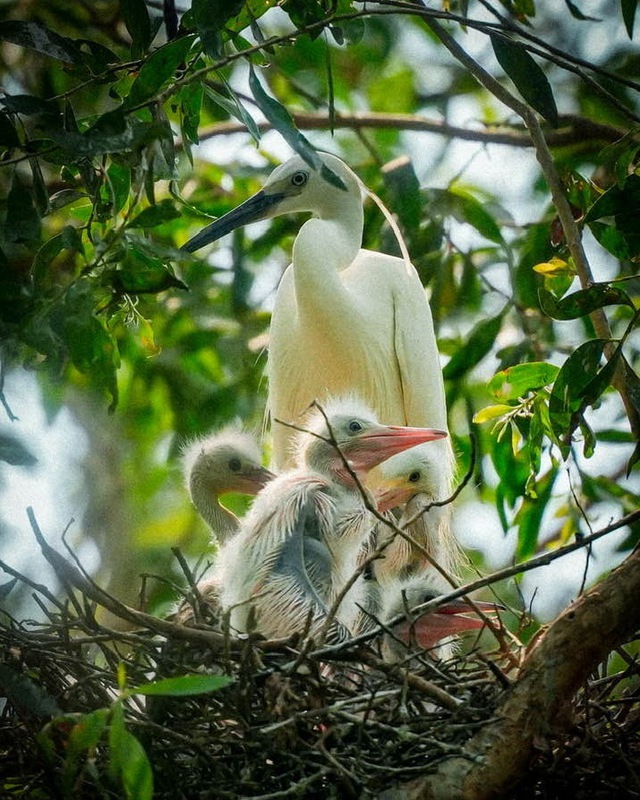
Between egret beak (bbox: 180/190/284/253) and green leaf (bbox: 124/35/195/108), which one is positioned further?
egret beak (bbox: 180/190/284/253)

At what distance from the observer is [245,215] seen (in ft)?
10.8

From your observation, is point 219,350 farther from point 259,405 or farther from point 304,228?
point 304,228

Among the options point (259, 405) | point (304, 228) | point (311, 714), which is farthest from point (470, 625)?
point (259, 405)

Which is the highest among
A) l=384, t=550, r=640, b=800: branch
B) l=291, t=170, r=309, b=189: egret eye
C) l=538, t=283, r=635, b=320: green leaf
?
l=291, t=170, r=309, b=189: egret eye

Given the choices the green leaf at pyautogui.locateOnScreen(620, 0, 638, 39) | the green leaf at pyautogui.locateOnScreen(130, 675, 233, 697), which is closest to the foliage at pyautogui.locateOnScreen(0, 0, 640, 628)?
the green leaf at pyautogui.locateOnScreen(620, 0, 638, 39)

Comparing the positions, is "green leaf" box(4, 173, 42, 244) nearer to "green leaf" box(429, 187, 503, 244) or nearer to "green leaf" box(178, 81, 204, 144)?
"green leaf" box(178, 81, 204, 144)

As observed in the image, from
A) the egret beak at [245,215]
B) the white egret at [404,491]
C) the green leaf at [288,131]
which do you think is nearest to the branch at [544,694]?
the green leaf at [288,131]

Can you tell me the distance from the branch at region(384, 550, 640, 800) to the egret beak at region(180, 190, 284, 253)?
170 cm

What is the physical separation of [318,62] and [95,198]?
9.24 feet

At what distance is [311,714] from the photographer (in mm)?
1897

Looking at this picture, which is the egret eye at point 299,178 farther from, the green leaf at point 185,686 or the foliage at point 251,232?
the green leaf at point 185,686

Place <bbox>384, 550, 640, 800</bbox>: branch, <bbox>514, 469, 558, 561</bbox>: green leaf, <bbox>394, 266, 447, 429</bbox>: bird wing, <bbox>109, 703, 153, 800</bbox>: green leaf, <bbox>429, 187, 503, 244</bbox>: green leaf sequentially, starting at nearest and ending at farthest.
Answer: <bbox>109, 703, 153, 800</bbox>: green leaf < <bbox>384, 550, 640, 800</bbox>: branch < <bbox>394, 266, 447, 429</bbox>: bird wing < <bbox>514, 469, 558, 561</bbox>: green leaf < <bbox>429, 187, 503, 244</bbox>: green leaf

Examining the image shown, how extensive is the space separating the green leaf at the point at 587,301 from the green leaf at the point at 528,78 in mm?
316

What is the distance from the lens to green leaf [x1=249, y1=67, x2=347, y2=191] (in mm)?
1885
